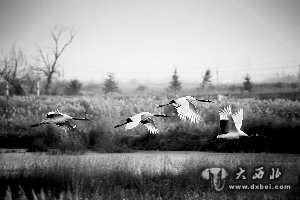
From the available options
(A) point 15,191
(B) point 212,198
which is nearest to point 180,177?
(B) point 212,198

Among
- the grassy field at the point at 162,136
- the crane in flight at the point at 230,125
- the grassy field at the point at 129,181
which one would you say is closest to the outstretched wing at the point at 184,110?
the crane in flight at the point at 230,125

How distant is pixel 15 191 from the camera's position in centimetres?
704

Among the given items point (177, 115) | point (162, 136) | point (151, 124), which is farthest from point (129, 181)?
point (162, 136)

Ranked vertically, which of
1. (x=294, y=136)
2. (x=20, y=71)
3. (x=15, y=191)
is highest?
(x=20, y=71)

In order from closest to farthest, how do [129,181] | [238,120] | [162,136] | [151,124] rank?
1. [151,124]
2. [238,120]
3. [129,181]
4. [162,136]

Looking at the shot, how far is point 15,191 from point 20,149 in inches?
226

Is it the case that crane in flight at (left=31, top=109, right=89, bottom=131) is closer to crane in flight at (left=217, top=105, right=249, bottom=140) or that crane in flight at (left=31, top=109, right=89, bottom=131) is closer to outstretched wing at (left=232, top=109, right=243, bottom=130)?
crane in flight at (left=217, top=105, right=249, bottom=140)

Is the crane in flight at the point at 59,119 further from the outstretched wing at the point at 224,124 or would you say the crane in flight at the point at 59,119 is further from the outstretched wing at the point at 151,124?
the outstretched wing at the point at 224,124

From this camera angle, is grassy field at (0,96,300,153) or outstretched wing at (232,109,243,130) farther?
grassy field at (0,96,300,153)

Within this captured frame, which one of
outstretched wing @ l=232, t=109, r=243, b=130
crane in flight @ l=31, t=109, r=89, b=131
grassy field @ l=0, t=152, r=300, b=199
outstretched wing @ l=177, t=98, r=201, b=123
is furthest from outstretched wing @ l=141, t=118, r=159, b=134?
grassy field @ l=0, t=152, r=300, b=199

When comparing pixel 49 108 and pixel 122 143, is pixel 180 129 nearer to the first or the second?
pixel 122 143

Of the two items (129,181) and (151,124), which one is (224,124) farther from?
(129,181)

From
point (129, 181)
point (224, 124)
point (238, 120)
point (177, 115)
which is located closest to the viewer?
point (177, 115)

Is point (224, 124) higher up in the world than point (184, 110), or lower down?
lower down
